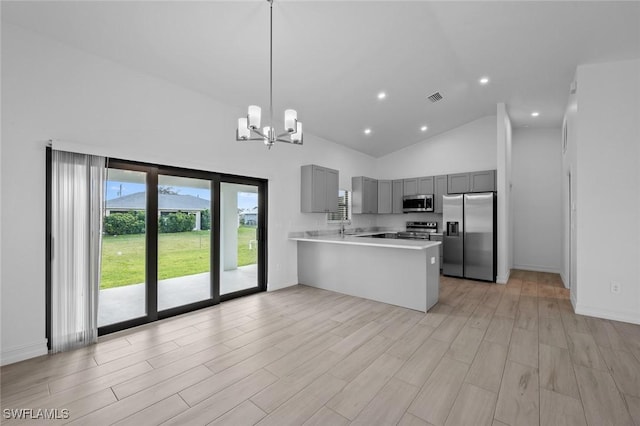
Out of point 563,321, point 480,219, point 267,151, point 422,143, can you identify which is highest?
point 422,143

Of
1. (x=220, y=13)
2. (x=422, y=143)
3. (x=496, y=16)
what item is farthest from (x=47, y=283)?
(x=422, y=143)

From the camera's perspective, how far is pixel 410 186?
700 centimetres

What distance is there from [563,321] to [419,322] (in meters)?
1.79

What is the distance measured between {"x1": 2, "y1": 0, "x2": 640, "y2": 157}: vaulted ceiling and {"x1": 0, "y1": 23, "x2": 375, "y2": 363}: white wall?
199mm

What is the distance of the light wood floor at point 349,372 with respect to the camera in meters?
1.81

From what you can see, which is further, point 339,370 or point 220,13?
point 220,13

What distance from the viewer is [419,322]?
3.34m

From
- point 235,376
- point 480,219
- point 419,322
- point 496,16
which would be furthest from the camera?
point 480,219

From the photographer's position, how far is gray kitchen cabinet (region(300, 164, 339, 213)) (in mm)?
5125

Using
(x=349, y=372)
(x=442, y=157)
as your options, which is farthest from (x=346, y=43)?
(x=442, y=157)

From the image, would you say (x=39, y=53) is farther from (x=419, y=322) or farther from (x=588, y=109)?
(x=588, y=109)

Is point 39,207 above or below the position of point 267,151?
below

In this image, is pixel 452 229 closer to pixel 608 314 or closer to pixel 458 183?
pixel 458 183

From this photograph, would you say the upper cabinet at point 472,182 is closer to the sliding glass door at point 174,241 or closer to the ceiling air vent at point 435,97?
the ceiling air vent at point 435,97
